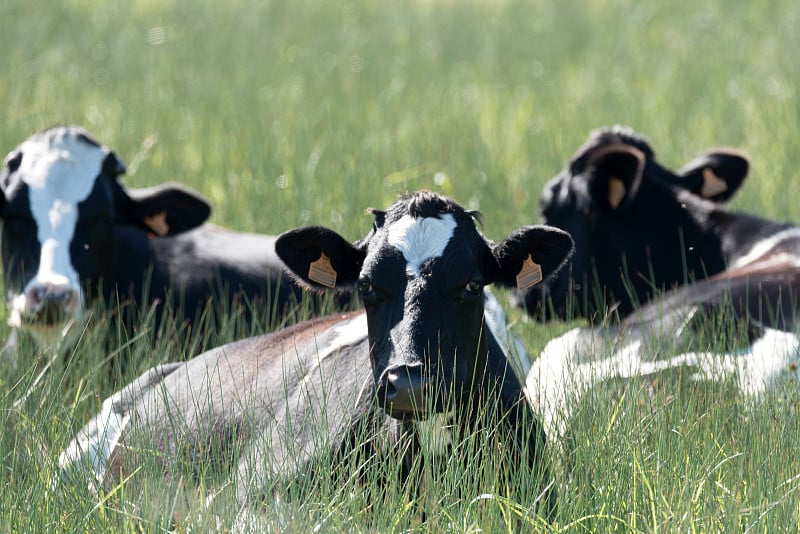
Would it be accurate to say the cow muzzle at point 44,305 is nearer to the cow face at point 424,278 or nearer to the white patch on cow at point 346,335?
the white patch on cow at point 346,335

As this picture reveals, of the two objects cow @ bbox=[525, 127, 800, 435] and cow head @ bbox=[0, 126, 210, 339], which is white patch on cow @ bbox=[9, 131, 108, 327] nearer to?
cow head @ bbox=[0, 126, 210, 339]

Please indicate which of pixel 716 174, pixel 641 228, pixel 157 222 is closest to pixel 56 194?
pixel 157 222

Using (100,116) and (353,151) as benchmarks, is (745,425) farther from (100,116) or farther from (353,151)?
(100,116)

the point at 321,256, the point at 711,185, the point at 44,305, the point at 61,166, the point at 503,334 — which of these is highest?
the point at 61,166

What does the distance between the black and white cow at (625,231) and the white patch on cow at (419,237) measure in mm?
3574

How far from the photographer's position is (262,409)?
6008 mm

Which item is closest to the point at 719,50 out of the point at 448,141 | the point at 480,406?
the point at 448,141

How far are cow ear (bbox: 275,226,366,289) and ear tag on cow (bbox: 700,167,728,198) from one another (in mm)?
4489

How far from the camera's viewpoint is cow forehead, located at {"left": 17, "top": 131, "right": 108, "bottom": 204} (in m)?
8.27

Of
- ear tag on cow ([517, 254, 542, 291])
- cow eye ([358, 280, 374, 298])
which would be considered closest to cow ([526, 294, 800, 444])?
ear tag on cow ([517, 254, 542, 291])

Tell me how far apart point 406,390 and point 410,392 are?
2cm

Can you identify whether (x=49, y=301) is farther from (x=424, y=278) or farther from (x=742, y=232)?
(x=742, y=232)

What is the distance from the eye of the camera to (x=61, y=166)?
840cm

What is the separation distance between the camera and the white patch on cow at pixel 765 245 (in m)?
8.80
